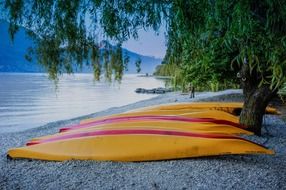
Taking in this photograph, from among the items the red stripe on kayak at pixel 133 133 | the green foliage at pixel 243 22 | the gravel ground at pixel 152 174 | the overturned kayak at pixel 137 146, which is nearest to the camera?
the green foliage at pixel 243 22

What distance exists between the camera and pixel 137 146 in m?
6.22

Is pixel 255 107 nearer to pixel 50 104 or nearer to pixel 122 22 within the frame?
pixel 122 22

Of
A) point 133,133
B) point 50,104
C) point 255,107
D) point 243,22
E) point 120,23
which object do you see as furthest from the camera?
point 50,104

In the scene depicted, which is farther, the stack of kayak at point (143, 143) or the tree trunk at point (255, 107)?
the tree trunk at point (255, 107)

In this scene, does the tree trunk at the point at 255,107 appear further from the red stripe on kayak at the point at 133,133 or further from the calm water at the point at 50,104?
the calm water at the point at 50,104

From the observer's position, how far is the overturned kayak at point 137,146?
5918mm

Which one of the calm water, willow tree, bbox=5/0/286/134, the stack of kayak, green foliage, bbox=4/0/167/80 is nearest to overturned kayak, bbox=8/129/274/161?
the stack of kayak

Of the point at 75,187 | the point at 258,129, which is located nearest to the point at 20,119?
the point at 258,129

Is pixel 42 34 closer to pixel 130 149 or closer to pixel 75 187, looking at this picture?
pixel 75 187

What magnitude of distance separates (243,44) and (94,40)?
137 cm

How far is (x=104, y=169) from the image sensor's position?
18.6ft

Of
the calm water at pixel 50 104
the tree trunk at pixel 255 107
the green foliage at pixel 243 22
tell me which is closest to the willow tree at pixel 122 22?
the green foliage at pixel 243 22

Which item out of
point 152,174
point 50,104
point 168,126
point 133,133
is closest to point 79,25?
point 152,174

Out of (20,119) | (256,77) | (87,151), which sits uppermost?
(256,77)
